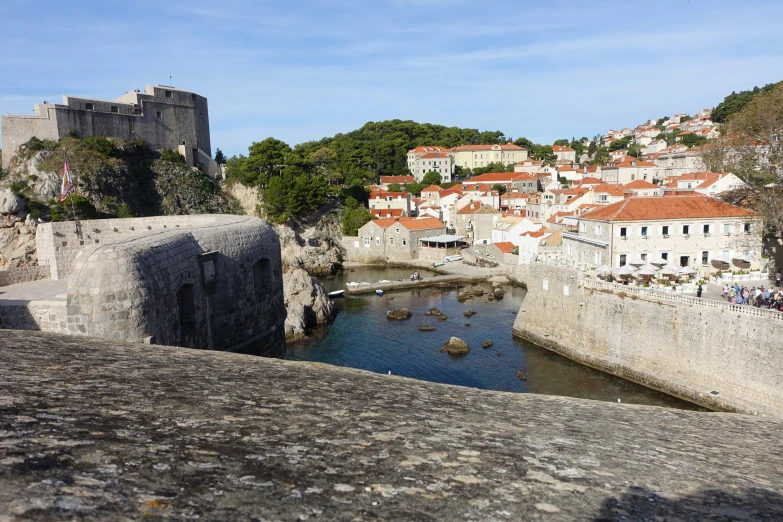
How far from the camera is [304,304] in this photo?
35.1 metres

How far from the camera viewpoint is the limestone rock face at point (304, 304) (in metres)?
32.5

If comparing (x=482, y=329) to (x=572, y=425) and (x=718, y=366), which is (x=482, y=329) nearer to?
(x=718, y=366)


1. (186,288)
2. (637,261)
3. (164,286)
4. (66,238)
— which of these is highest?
(66,238)

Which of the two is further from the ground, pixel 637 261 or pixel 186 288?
pixel 186 288

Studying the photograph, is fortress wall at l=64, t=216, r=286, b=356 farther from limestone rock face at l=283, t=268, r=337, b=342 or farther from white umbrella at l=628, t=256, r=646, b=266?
white umbrella at l=628, t=256, r=646, b=266

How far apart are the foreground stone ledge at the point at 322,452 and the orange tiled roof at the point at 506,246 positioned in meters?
49.1

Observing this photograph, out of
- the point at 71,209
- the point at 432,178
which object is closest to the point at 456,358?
the point at 71,209

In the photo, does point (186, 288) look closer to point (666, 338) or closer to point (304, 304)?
point (666, 338)

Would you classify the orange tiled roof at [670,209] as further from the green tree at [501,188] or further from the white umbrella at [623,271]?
the green tree at [501,188]

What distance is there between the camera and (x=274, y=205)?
64875 mm

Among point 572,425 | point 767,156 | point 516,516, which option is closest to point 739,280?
point 767,156

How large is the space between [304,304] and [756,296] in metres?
24.2

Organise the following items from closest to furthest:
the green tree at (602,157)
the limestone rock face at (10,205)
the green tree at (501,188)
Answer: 1. the limestone rock face at (10,205)
2. the green tree at (501,188)
3. the green tree at (602,157)

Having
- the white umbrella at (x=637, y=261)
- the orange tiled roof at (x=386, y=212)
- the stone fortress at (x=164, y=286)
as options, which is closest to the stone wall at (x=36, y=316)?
the stone fortress at (x=164, y=286)
